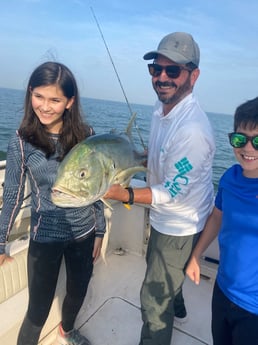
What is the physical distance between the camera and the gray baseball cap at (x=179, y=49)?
6.13 feet

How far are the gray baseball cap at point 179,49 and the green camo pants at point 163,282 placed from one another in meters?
1.16

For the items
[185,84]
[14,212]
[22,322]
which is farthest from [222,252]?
[22,322]

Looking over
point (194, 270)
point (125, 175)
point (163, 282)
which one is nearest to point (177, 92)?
point (125, 175)

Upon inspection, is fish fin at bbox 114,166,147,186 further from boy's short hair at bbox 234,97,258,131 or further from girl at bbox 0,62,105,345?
boy's short hair at bbox 234,97,258,131

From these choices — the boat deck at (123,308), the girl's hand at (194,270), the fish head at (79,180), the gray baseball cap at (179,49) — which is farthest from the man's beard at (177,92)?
the boat deck at (123,308)

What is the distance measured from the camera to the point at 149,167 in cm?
212

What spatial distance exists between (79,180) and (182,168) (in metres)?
0.67

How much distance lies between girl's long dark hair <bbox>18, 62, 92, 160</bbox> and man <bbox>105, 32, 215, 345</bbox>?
0.48m

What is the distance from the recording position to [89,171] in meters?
1.41

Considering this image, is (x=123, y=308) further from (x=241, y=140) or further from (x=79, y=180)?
(x=241, y=140)

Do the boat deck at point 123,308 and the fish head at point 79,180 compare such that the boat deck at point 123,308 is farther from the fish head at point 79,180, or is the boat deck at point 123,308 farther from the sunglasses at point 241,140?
the sunglasses at point 241,140

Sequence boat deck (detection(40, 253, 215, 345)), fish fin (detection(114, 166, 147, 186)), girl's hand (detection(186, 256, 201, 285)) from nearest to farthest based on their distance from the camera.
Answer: fish fin (detection(114, 166, 147, 186)) < girl's hand (detection(186, 256, 201, 285)) < boat deck (detection(40, 253, 215, 345))

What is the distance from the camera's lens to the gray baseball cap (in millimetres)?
1868

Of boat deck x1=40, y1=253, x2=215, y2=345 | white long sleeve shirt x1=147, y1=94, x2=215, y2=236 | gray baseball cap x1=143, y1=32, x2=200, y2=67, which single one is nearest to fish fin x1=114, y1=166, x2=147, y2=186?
white long sleeve shirt x1=147, y1=94, x2=215, y2=236
